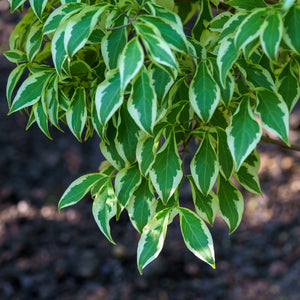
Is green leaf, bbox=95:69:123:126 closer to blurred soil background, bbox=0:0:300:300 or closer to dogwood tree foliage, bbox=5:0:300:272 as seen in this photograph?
dogwood tree foliage, bbox=5:0:300:272

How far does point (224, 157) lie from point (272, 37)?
0.36 m

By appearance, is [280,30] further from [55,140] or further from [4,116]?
[4,116]

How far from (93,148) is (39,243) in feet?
2.82

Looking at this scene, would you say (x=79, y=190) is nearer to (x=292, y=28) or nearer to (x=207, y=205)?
(x=207, y=205)

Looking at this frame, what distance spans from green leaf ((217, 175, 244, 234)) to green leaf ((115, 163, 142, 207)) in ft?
0.74

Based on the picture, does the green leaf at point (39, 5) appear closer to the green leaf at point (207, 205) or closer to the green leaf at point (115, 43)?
the green leaf at point (115, 43)

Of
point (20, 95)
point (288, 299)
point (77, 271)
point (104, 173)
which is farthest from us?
point (77, 271)

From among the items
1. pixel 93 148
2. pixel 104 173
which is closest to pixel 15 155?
pixel 93 148

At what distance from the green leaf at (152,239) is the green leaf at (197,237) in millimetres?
47

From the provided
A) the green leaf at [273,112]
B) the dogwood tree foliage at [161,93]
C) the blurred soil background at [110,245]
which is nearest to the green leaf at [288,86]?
the dogwood tree foliage at [161,93]

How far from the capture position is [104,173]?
122cm

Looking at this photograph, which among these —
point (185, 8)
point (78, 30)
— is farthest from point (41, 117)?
point (185, 8)

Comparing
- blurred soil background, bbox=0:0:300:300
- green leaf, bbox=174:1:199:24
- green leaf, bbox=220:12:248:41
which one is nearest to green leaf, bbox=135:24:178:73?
green leaf, bbox=220:12:248:41

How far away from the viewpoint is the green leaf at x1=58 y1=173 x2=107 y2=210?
113cm
